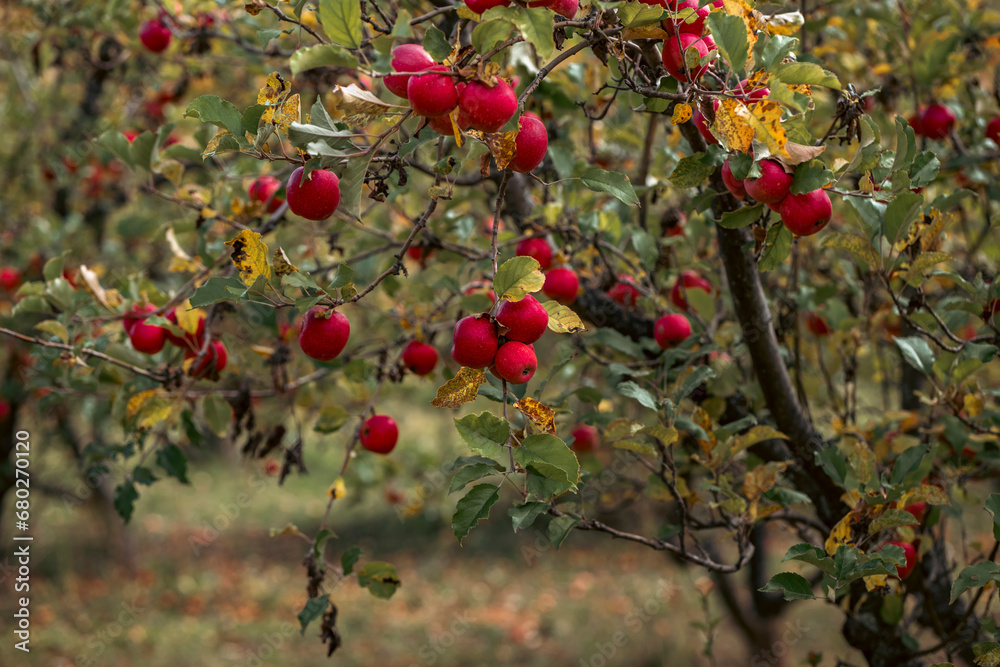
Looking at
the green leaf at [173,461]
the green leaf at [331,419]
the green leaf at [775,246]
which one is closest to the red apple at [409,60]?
the green leaf at [775,246]

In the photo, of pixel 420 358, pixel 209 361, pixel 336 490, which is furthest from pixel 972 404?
pixel 209 361

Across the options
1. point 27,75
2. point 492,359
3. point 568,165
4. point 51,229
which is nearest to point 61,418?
point 51,229

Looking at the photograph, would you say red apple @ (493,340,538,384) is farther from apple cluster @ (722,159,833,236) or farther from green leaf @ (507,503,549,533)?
apple cluster @ (722,159,833,236)

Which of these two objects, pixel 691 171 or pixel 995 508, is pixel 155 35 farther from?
pixel 995 508

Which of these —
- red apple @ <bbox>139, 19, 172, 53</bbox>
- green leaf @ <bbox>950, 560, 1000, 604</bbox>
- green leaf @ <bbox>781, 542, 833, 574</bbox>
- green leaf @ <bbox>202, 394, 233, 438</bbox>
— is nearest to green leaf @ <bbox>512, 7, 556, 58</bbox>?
green leaf @ <bbox>781, 542, 833, 574</bbox>

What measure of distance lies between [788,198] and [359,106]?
74 cm

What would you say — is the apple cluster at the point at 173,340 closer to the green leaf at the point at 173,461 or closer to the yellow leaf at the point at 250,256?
the green leaf at the point at 173,461

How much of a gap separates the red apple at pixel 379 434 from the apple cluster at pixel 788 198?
1.14 m

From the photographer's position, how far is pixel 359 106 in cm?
103

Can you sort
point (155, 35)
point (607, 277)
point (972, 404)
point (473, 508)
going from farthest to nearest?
point (155, 35)
point (607, 277)
point (972, 404)
point (473, 508)

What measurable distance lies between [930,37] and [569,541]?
683 cm

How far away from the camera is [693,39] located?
3.84 feet

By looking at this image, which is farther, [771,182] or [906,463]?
[906,463]

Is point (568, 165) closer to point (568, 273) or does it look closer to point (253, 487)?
point (568, 273)
